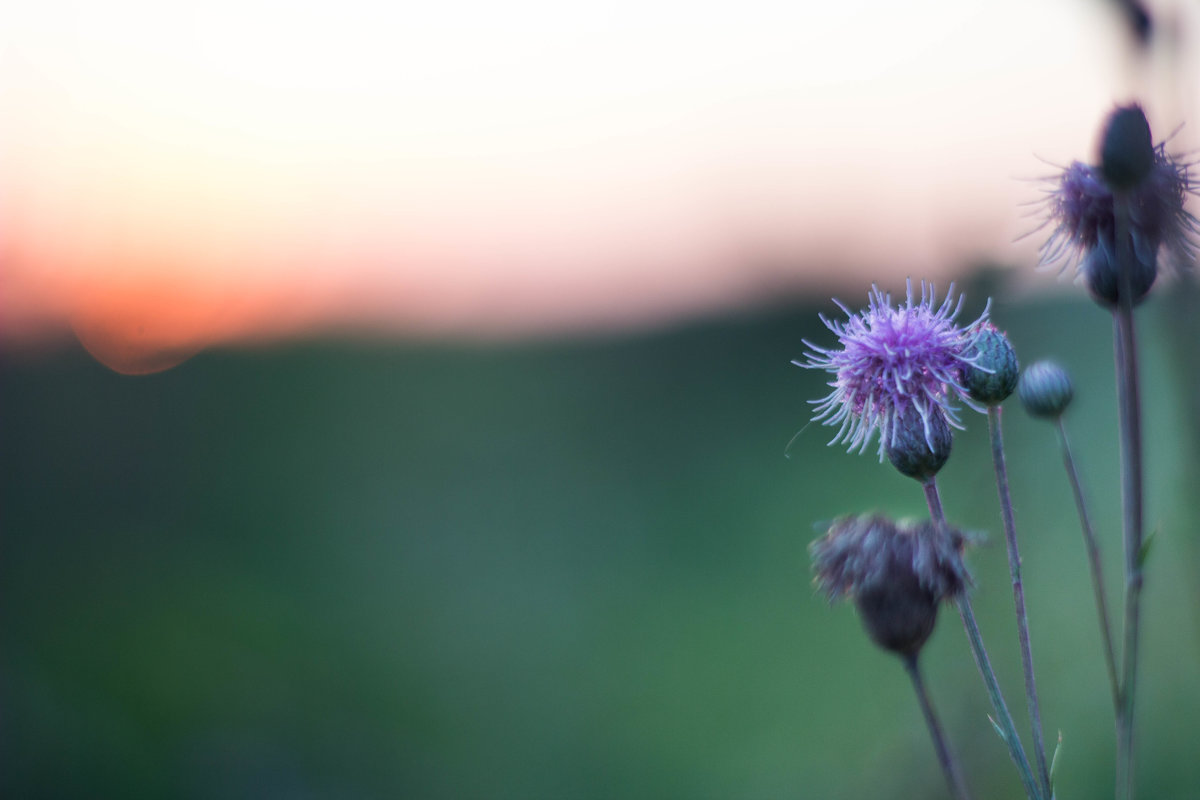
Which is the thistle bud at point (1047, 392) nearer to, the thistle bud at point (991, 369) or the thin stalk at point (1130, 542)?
the thistle bud at point (991, 369)

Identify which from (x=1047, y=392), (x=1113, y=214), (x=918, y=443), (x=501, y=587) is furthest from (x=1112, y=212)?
(x=501, y=587)

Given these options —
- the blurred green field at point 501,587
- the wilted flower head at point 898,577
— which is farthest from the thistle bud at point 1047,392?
the blurred green field at point 501,587

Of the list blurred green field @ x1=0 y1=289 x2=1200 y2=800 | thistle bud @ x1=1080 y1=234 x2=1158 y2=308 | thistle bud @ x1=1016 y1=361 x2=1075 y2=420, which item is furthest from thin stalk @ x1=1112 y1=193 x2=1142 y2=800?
blurred green field @ x1=0 y1=289 x2=1200 y2=800

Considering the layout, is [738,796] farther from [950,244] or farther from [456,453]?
[456,453]

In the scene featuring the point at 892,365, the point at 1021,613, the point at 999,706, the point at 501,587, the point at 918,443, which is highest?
the point at 501,587

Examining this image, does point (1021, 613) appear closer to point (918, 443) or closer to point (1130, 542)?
point (1130, 542)

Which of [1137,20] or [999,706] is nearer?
[1137,20]
